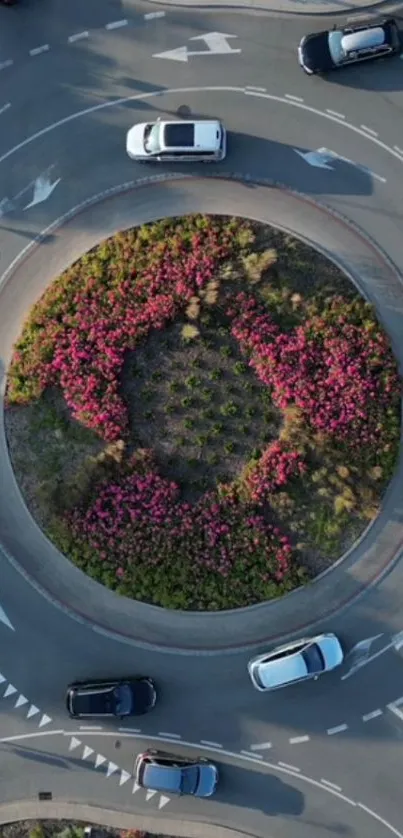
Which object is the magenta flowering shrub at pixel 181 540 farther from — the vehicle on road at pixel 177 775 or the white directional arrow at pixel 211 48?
the white directional arrow at pixel 211 48

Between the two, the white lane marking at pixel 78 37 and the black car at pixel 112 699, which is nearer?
the black car at pixel 112 699

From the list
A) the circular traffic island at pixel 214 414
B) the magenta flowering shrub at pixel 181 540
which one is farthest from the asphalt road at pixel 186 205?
the magenta flowering shrub at pixel 181 540

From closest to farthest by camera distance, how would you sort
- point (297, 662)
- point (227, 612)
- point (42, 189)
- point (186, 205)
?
point (297, 662) < point (227, 612) < point (186, 205) < point (42, 189)

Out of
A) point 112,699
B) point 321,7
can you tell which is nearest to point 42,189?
point 321,7

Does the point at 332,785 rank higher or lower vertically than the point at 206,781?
lower

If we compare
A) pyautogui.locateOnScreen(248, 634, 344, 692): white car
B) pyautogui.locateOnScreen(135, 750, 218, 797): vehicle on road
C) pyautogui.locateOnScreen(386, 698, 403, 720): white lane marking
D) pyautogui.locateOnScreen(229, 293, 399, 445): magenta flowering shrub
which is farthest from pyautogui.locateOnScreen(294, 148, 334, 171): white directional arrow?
pyautogui.locateOnScreen(135, 750, 218, 797): vehicle on road

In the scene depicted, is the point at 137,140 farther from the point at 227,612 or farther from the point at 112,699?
the point at 112,699
